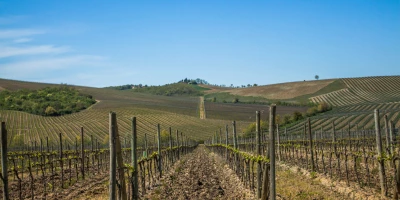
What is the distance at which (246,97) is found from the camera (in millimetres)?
138500

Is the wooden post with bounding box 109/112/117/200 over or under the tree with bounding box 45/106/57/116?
under

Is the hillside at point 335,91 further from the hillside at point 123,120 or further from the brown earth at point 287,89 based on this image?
the hillside at point 123,120

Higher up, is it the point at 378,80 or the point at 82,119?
the point at 378,80

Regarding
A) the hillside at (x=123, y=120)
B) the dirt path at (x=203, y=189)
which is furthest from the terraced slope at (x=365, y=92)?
the dirt path at (x=203, y=189)

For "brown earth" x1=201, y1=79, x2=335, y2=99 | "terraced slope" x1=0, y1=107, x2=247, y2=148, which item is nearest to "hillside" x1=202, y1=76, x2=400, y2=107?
"brown earth" x1=201, y1=79, x2=335, y2=99

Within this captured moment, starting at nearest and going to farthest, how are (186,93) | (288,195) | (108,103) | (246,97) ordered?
(288,195)
(108,103)
(246,97)
(186,93)

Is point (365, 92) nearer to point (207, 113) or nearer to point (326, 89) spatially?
point (326, 89)

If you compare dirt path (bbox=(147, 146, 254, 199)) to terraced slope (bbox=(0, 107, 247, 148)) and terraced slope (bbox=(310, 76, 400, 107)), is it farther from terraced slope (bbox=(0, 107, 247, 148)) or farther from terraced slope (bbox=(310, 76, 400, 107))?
terraced slope (bbox=(310, 76, 400, 107))

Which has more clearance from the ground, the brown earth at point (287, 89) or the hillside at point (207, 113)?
the brown earth at point (287, 89)

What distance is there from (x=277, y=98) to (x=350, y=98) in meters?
25.2

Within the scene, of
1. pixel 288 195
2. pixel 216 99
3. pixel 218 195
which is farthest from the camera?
pixel 216 99

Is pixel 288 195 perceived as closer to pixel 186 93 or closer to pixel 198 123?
pixel 198 123


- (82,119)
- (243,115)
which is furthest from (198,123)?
(82,119)

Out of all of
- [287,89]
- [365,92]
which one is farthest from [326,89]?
[287,89]
